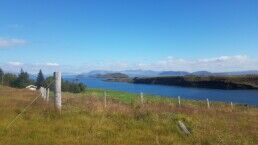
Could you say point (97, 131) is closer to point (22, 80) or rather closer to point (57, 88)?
point (57, 88)

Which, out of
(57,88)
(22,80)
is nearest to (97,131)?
(57,88)

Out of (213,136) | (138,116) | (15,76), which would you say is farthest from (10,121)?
(15,76)

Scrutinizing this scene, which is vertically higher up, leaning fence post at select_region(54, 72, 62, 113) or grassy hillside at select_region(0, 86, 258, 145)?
leaning fence post at select_region(54, 72, 62, 113)

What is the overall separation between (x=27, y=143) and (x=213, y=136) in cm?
581

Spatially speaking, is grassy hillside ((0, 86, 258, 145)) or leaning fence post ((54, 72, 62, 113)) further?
leaning fence post ((54, 72, 62, 113))

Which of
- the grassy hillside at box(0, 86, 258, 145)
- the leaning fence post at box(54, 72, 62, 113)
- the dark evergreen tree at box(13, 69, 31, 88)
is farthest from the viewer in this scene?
the dark evergreen tree at box(13, 69, 31, 88)

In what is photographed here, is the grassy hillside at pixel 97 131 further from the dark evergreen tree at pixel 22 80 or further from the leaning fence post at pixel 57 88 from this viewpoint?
the dark evergreen tree at pixel 22 80

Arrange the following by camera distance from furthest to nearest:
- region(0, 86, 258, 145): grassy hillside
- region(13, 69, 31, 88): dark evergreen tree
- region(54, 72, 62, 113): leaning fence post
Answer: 1. region(13, 69, 31, 88): dark evergreen tree
2. region(54, 72, 62, 113): leaning fence post
3. region(0, 86, 258, 145): grassy hillside

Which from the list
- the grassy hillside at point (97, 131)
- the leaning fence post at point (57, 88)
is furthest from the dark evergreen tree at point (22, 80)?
the grassy hillside at point (97, 131)

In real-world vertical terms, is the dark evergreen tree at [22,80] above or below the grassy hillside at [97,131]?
above

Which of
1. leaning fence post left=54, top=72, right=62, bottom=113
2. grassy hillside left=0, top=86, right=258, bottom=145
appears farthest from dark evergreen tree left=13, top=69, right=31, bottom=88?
grassy hillside left=0, top=86, right=258, bottom=145

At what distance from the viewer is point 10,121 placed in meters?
14.8

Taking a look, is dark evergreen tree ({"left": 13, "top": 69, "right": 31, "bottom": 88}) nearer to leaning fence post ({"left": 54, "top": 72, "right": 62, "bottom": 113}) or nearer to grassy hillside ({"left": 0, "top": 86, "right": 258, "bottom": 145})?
leaning fence post ({"left": 54, "top": 72, "right": 62, "bottom": 113})

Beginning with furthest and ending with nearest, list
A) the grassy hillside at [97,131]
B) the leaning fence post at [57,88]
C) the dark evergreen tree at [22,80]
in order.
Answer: the dark evergreen tree at [22,80] < the leaning fence post at [57,88] < the grassy hillside at [97,131]
